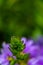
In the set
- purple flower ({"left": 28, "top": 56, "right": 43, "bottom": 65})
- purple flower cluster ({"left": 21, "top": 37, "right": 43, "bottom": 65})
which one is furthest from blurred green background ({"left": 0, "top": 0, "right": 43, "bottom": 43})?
purple flower ({"left": 28, "top": 56, "right": 43, "bottom": 65})

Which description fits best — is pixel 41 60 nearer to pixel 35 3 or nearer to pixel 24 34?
pixel 24 34

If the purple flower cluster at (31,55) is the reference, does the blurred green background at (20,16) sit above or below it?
above

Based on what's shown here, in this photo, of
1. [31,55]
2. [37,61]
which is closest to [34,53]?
[31,55]

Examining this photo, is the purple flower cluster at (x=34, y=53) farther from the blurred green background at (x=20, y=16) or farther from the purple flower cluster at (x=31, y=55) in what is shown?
the blurred green background at (x=20, y=16)

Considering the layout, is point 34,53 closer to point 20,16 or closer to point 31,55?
point 31,55

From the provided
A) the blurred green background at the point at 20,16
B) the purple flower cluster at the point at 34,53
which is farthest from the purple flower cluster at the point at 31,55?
the blurred green background at the point at 20,16

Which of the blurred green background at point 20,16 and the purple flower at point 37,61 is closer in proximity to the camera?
the purple flower at point 37,61

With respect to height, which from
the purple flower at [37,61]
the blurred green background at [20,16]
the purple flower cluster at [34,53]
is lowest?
the purple flower at [37,61]

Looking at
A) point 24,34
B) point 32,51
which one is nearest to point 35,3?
point 24,34
